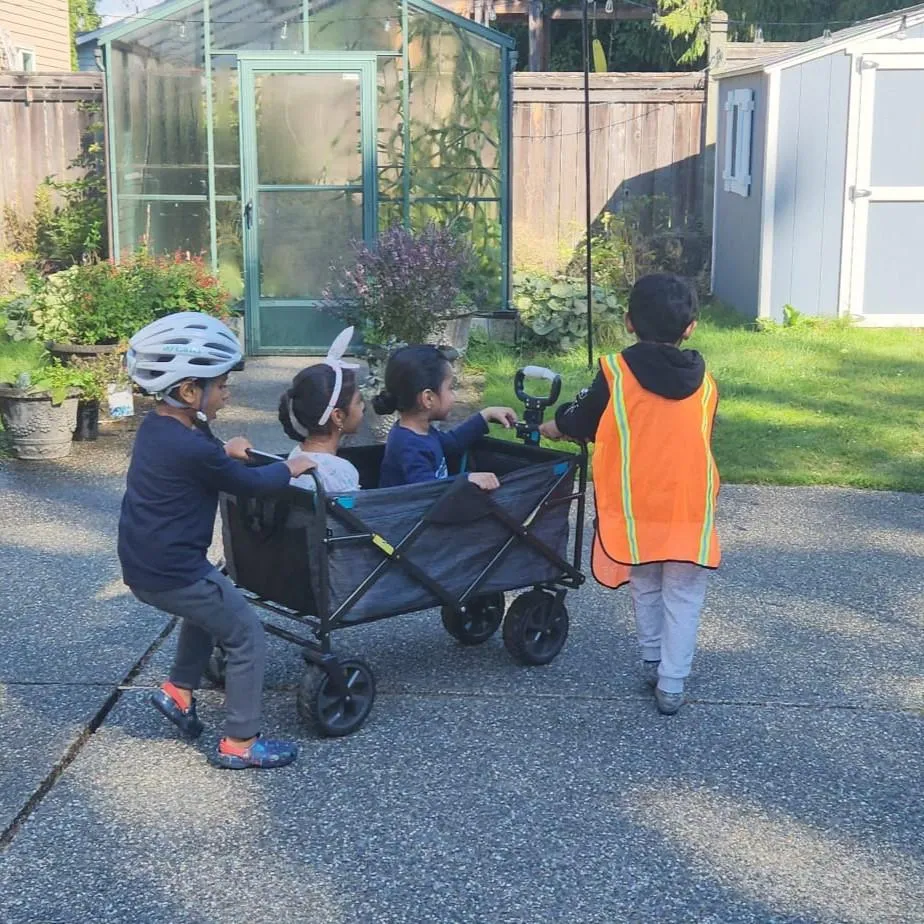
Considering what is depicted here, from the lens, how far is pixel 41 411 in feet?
26.8

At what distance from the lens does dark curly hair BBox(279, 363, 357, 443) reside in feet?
14.7

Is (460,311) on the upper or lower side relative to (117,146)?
lower

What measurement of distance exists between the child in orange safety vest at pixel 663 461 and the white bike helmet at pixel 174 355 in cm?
125

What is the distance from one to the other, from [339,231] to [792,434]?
4.64 meters

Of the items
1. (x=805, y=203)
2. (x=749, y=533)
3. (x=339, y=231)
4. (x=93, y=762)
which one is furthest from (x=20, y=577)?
(x=805, y=203)

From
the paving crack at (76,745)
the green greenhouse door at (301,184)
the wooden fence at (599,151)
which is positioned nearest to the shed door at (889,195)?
the wooden fence at (599,151)

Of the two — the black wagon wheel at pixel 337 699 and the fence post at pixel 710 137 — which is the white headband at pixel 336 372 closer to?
the black wagon wheel at pixel 337 699

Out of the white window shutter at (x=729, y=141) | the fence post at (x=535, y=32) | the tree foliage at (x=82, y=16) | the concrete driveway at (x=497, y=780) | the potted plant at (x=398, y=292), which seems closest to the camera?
the concrete driveway at (x=497, y=780)

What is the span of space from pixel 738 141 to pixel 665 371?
1054 cm

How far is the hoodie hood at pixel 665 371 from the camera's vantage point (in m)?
4.52

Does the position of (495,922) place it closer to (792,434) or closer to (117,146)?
(792,434)

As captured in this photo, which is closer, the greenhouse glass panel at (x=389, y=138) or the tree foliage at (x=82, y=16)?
the greenhouse glass panel at (x=389, y=138)

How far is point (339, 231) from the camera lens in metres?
11.8

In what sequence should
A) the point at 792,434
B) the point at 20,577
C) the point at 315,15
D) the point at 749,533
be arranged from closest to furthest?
1. the point at 20,577
2. the point at 749,533
3. the point at 792,434
4. the point at 315,15
